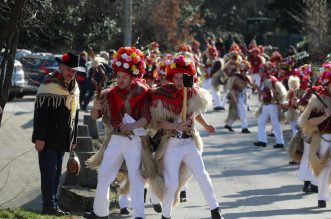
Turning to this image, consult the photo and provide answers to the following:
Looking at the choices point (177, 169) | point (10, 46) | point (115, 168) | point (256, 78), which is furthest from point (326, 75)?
point (256, 78)

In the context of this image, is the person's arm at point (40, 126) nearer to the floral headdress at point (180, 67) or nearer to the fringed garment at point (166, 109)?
the fringed garment at point (166, 109)

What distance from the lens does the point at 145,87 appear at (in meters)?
10.5

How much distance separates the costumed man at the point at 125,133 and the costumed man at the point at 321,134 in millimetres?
2931

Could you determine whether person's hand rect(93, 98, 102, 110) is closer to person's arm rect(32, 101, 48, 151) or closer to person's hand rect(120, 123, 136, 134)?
person's hand rect(120, 123, 136, 134)

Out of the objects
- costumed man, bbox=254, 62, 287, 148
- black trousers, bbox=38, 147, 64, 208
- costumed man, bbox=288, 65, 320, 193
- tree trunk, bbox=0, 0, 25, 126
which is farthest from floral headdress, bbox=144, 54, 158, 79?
costumed man, bbox=254, 62, 287, 148

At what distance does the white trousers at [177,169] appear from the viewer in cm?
1051

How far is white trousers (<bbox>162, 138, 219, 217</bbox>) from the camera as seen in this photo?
414 inches

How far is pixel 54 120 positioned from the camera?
426 inches

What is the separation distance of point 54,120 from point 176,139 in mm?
1546

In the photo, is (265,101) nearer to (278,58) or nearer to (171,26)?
(278,58)

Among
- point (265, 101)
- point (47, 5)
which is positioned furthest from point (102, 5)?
point (265, 101)

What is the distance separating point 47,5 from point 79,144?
4.60 m

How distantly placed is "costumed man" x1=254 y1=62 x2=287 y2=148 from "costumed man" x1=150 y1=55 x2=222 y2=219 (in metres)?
8.60

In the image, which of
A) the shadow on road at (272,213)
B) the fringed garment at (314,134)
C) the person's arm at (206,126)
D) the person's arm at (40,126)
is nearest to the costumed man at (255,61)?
the fringed garment at (314,134)
